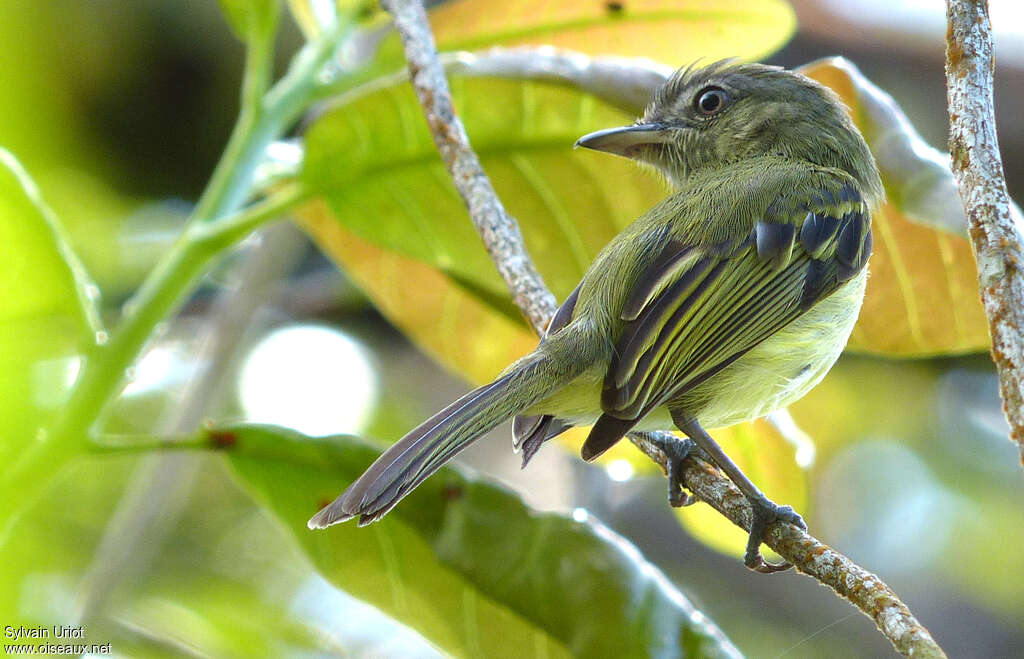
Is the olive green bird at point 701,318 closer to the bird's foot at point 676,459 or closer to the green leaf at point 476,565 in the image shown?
the bird's foot at point 676,459

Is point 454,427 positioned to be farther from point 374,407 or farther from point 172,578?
point 374,407

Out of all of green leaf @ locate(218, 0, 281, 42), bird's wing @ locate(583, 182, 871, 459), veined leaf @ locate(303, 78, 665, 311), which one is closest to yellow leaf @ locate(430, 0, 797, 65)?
veined leaf @ locate(303, 78, 665, 311)

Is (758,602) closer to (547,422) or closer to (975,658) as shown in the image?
(975,658)

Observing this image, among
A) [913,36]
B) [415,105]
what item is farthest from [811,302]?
[913,36]

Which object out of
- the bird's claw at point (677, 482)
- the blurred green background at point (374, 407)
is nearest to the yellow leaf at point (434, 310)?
the blurred green background at point (374, 407)

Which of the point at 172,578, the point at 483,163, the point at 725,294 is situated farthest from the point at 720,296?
the point at 172,578

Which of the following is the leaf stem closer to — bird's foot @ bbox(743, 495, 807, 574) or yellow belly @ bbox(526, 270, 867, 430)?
yellow belly @ bbox(526, 270, 867, 430)
